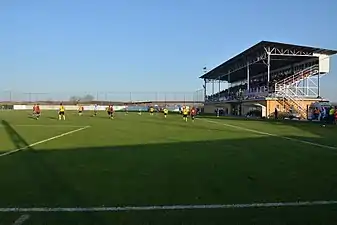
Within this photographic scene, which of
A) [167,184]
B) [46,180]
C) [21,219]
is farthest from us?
[46,180]

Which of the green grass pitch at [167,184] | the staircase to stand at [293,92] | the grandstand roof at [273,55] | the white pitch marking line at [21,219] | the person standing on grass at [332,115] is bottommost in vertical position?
the green grass pitch at [167,184]

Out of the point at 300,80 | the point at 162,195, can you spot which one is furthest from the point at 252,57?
the point at 162,195

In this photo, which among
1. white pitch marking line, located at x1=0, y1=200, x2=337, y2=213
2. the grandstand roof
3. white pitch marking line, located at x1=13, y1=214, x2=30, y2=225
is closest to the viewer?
white pitch marking line, located at x1=13, y1=214, x2=30, y2=225

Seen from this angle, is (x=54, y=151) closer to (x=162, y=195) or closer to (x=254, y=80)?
(x=162, y=195)

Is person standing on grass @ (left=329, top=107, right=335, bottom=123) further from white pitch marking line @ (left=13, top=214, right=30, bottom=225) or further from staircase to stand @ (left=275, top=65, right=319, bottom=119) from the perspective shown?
white pitch marking line @ (left=13, top=214, right=30, bottom=225)

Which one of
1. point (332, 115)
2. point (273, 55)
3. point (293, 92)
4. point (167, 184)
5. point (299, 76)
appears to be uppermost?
point (273, 55)

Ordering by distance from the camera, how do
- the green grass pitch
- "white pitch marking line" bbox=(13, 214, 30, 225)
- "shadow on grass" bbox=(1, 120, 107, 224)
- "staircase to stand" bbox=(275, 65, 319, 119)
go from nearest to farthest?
"white pitch marking line" bbox=(13, 214, 30, 225) → the green grass pitch → "shadow on grass" bbox=(1, 120, 107, 224) → "staircase to stand" bbox=(275, 65, 319, 119)

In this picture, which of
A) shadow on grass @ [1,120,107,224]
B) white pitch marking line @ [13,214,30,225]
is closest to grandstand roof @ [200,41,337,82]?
shadow on grass @ [1,120,107,224]

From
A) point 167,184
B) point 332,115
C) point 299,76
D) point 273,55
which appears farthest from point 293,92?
point 167,184

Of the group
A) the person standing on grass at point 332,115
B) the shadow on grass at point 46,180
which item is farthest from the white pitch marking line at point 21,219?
the person standing on grass at point 332,115

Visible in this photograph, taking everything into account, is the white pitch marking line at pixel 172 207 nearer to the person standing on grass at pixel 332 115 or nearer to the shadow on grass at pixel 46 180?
the shadow on grass at pixel 46 180

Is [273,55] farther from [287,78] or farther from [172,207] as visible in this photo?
[172,207]

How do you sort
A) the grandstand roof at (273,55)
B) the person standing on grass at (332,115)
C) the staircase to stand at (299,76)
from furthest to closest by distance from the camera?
the staircase to stand at (299,76) → the grandstand roof at (273,55) → the person standing on grass at (332,115)

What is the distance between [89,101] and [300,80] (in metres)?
86.9
